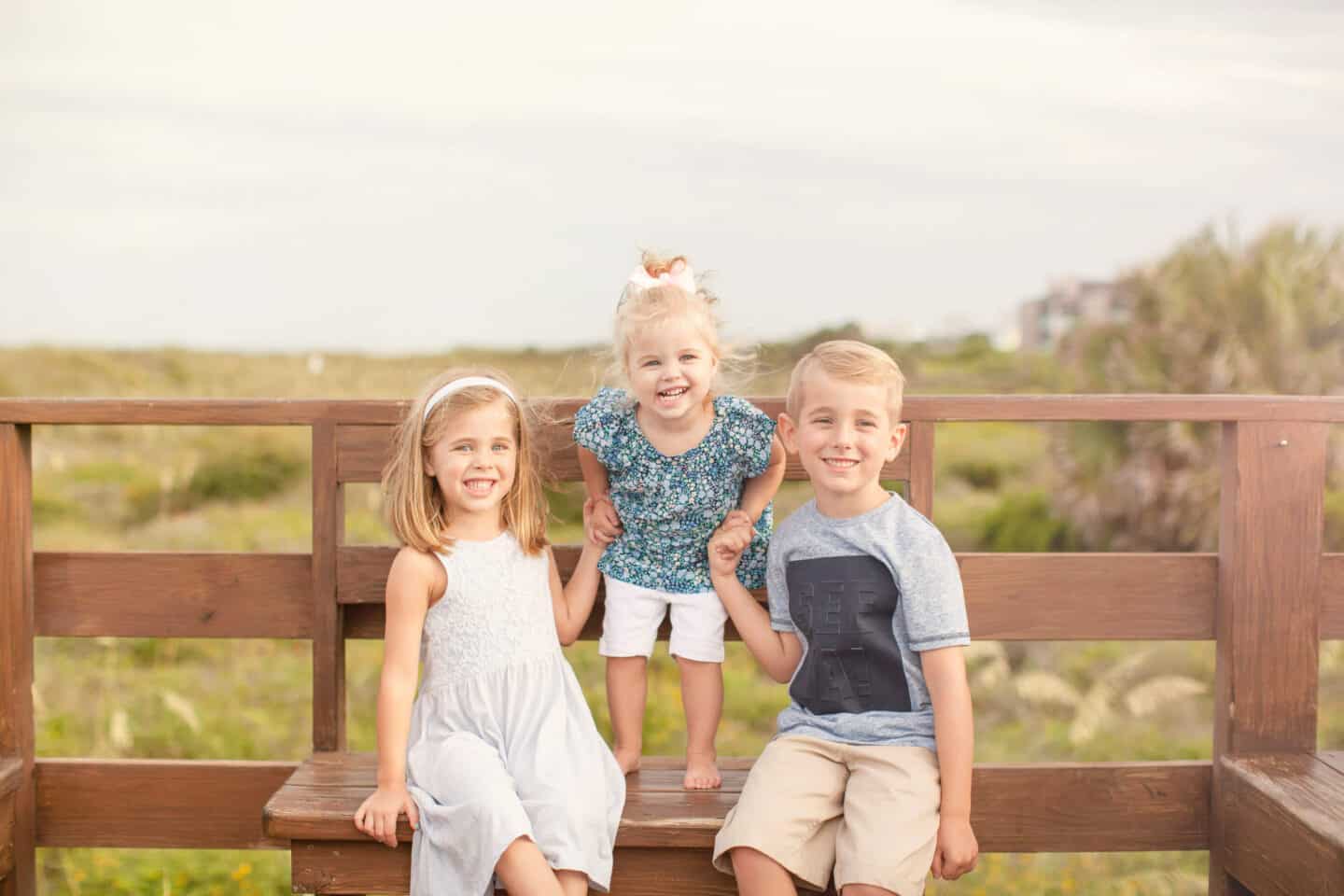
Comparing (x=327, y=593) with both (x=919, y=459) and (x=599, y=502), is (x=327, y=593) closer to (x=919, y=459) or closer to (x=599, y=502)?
(x=599, y=502)

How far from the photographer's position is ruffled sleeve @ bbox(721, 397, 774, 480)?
8.35ft

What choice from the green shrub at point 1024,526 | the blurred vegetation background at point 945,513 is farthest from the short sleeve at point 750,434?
the green shrub at point 1024,526

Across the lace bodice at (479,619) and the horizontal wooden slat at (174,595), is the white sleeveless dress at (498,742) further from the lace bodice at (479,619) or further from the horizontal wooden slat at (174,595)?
A: the horizontal wooden slat at (174,595)

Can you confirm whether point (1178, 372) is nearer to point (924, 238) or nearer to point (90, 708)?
point (924, 238)

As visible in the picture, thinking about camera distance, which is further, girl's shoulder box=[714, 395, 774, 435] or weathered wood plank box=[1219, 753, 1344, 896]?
girl's shoulder box=[714, 395, 774, 435]

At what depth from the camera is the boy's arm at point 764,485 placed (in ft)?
8.43

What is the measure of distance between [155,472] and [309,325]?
180cm

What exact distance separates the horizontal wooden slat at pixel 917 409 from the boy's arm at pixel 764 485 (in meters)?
0.14

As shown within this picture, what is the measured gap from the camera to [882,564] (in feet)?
7.64

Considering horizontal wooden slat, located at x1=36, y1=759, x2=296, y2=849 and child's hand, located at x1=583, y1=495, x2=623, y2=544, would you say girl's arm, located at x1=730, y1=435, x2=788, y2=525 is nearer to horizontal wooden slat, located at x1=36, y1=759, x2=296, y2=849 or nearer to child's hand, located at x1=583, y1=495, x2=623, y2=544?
child's hand, located at x1=583, y1=495, x2=623, y2=544

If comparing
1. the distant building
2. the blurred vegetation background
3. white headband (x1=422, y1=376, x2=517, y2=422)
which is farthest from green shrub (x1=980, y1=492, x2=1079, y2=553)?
white headband (x1=422, y1=376, x2=517, y2=422)

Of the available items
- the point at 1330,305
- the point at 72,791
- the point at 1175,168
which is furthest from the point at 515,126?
the point at 72,791

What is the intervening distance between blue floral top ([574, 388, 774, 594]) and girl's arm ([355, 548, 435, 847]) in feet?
1.39

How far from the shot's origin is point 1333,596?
108 inches
